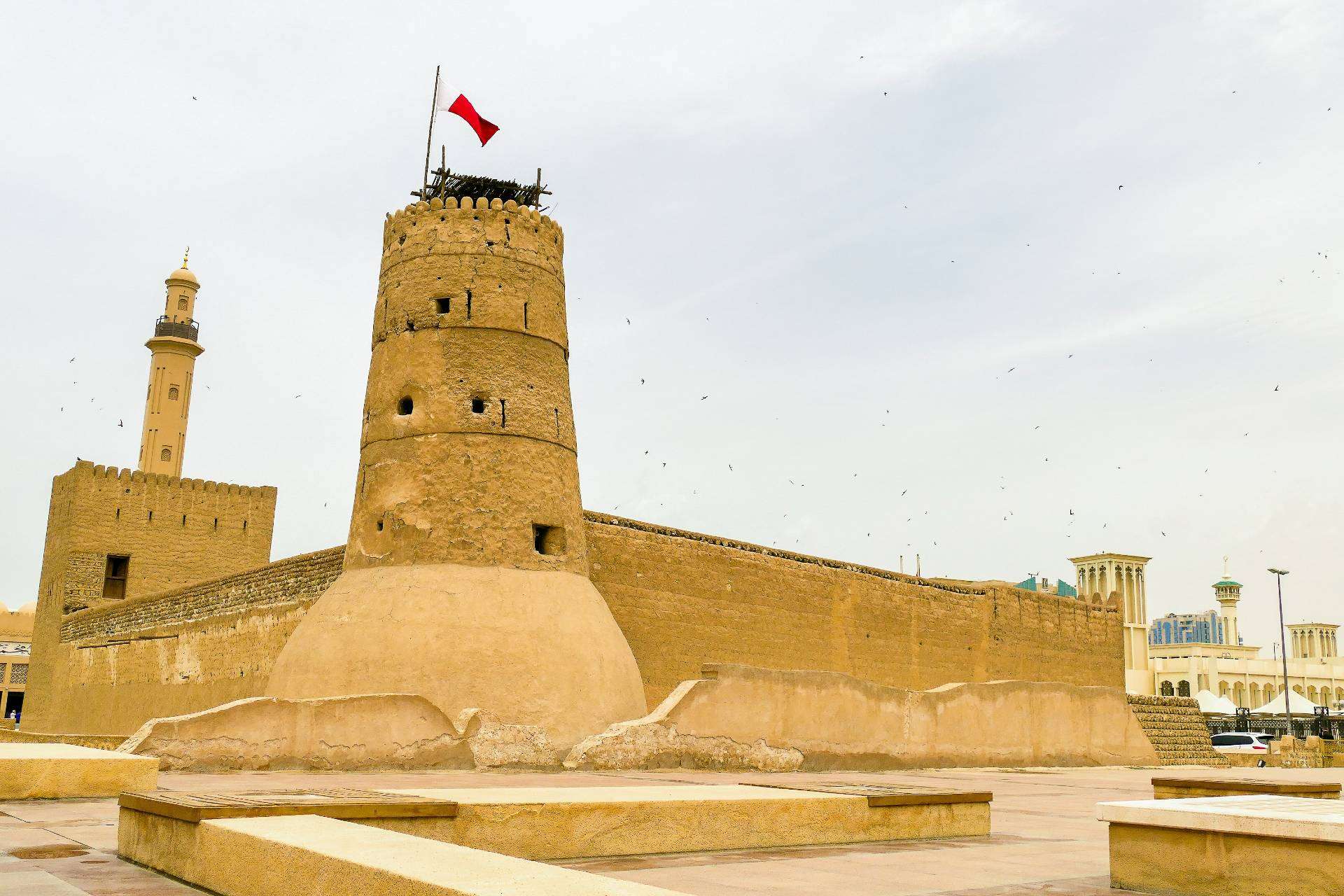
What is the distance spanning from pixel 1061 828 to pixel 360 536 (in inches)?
378

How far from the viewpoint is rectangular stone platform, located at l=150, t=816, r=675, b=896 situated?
3.38 metres

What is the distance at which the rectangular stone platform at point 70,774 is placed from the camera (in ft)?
25.3

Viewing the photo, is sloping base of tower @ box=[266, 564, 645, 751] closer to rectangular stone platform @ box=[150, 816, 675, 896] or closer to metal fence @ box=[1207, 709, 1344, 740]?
rectangular stone platform @ box=[150, 816, 675, 896]

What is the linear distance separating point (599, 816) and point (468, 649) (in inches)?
311

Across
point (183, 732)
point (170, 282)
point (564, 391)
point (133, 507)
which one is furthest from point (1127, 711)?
point (170, 282)

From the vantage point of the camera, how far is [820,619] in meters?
19.9

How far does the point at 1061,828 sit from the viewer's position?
7844mm

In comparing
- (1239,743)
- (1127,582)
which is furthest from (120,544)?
(1127,582)

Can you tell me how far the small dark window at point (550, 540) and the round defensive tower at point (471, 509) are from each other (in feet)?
0.06

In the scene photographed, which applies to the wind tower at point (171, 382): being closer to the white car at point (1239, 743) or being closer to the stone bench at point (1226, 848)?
the white car at point (1239, 743)

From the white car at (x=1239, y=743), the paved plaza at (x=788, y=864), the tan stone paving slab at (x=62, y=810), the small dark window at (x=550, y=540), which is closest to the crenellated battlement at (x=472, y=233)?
the small dark window at (x=550, y=540)

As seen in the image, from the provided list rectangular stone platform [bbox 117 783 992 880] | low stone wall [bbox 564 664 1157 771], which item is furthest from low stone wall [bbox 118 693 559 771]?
rectangular stone platform [bbox 117 783 992 880]

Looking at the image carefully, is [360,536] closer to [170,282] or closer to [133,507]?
[133,507]

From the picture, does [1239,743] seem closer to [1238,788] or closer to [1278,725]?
[1238,788]
